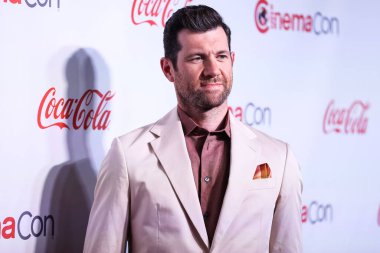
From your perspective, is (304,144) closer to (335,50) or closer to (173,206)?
(335,50)

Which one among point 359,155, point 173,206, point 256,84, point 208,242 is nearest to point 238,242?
point 208,242

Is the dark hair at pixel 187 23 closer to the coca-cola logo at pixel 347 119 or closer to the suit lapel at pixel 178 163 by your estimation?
the suit lapel at pixel 178 163

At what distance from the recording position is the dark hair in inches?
68.9

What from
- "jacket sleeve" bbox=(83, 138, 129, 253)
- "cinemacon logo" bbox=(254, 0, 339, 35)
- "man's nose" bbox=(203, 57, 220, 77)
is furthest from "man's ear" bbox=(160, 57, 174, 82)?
"cinemacon logo" bbox=(254, 0, 339, 35)

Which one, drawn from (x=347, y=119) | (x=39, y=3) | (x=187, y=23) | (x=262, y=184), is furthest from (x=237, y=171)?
(x=347, y=119)

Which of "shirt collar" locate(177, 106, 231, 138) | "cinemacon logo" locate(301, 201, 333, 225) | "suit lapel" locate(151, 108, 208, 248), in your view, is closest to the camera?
"suit lapel" locate(151, 108, 208, 248)

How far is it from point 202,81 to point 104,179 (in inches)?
13.6

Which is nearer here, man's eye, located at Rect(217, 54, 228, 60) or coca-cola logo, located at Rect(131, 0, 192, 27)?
man's eye, located at Rect(217, 54, 228, 60)

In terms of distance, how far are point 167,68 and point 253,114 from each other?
460 mm

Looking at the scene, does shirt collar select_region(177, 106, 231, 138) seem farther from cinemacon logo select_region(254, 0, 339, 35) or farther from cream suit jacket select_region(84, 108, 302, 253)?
cinemacon logo select_region(254, 0, 339, 35)

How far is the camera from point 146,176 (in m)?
1.70

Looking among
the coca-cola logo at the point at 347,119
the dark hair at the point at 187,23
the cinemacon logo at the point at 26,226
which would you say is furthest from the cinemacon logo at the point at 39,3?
the coca-cola logo at the point at 347,119

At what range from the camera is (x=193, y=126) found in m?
1.78

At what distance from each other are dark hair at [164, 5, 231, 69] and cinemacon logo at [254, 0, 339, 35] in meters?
0.42
